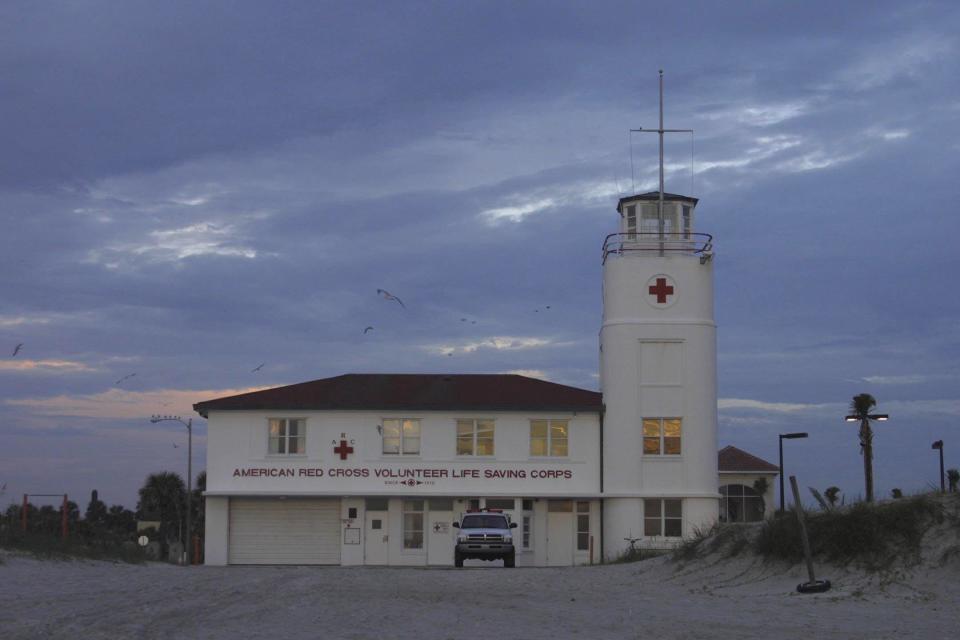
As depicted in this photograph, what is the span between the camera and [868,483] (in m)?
45.7

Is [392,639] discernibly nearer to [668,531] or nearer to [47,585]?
[47,585]

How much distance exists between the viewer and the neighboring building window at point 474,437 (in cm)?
4431

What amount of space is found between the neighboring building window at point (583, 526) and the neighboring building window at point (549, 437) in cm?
212

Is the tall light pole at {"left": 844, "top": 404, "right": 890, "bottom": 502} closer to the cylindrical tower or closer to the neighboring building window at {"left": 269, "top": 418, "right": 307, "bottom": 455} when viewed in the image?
the cylindrical tower

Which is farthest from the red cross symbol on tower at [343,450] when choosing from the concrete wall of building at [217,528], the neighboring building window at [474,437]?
the concrete wall of building at [217,528]

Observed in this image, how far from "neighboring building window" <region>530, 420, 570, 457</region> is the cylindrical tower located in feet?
4.96

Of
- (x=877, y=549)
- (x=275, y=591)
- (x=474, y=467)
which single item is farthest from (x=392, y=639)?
(x=474, y=467)

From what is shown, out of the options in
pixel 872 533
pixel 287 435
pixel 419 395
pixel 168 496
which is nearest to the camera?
pixel 872 533

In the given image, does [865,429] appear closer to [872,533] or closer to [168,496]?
[872,533]

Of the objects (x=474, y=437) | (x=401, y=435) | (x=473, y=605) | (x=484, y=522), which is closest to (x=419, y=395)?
(x=401, y=435)

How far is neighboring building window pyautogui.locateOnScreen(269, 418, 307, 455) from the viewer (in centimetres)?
4428

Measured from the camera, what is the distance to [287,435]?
44375 mm

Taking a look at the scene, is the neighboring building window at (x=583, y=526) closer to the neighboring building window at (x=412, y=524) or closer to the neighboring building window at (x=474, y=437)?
the neighboring building window at (x=474, y=437)

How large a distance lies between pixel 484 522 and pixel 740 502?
86.1ft
